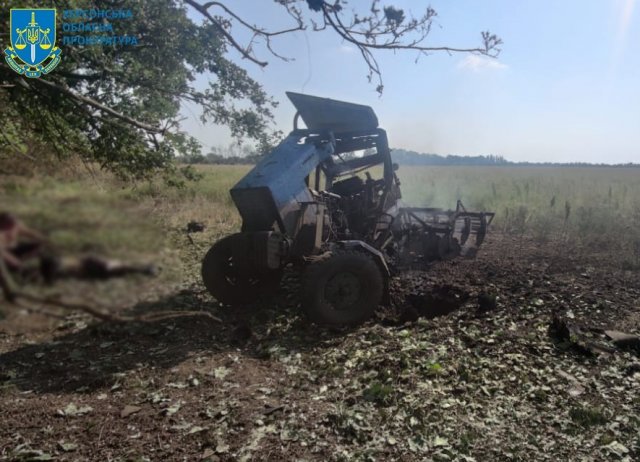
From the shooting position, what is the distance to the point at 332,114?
6984 mm

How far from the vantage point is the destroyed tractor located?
218 inches

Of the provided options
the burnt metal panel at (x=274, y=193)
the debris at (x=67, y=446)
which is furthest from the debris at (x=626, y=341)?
the debris at (x=67, y=446)

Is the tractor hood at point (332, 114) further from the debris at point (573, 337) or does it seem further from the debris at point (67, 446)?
the debris at point (67, 446)

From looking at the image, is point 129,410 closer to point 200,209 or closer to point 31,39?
point 31,39

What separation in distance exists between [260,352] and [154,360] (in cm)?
118

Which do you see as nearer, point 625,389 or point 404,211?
point 625,389

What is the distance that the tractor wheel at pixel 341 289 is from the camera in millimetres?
5473

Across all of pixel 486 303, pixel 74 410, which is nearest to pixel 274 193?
pixel 74 410

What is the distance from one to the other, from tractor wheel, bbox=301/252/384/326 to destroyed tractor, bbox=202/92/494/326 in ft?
0.04

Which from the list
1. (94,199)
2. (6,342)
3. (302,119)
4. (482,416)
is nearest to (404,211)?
A: (302,119)

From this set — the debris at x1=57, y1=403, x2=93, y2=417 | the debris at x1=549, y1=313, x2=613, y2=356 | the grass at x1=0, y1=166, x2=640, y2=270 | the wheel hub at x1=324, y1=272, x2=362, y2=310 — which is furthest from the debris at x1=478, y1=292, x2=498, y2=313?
the debris at x1=57, y1=403, x2=93, y2=417

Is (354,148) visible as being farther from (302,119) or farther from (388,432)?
(388,432)

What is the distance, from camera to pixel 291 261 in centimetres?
590

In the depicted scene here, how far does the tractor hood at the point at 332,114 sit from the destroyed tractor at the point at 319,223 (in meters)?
Result: 0.02
